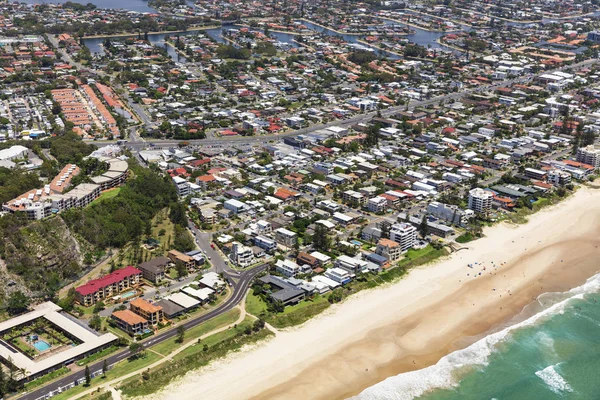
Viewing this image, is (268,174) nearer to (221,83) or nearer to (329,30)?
(221,83)

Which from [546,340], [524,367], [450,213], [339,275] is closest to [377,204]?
[450,213]

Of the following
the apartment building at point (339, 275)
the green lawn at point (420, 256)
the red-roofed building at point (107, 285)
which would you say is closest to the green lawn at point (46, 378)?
the red-roofed building at point (107, 285)

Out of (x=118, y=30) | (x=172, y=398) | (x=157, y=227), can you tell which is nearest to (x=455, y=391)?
(x=172, y=398)

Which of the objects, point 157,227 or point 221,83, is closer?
point 157,227

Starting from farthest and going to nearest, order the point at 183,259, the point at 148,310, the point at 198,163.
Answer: the point at 198,163
the point at 183,259
the point at 148,310

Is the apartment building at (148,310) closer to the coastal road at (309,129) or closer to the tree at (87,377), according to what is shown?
the tree at (87,377)

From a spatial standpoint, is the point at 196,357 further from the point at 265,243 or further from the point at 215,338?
the point at 265,243

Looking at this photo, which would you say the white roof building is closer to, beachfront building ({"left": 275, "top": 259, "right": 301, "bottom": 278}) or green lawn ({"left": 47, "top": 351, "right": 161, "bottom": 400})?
green lawn ({"left": 47, "top": 351, "right": 161, "bottom": 400})
